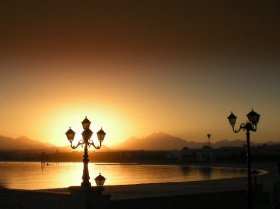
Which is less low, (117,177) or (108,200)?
(108,200)

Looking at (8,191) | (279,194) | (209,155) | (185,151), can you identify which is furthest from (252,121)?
(185,151)

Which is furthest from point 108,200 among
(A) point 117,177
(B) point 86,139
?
(A) point 117,177

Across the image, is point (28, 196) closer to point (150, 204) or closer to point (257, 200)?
point (150, 204)

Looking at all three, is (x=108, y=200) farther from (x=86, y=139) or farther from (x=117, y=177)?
(x=117, y=177)

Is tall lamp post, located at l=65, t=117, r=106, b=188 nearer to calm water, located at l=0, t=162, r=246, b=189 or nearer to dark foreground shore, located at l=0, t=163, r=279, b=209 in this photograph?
dark foreground shore, located at l=0, t=163, r=279, b=209

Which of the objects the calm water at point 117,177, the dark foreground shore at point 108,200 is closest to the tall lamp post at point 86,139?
Result: the dark foreground shore at point 108,200

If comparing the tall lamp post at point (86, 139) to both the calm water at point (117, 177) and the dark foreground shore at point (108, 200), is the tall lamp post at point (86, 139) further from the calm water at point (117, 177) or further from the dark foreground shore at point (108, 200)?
the calm water at point (117, 177)

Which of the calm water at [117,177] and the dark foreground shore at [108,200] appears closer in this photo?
the dark foreground shore at [108,200]

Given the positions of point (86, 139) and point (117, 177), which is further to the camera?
point (117, 177)

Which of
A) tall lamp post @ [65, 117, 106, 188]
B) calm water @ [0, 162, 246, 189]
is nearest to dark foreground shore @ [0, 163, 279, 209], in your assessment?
tall lamp post @ [65, 117, 106, 188]

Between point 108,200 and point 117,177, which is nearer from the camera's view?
point 108,200

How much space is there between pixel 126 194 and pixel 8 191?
26.2 ft

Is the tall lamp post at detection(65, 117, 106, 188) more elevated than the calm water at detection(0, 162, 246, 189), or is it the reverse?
the tall lamp post at detection(65, 117, 106, 188)

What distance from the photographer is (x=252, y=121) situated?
57.1 ft
